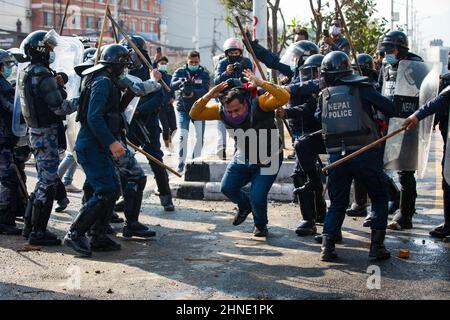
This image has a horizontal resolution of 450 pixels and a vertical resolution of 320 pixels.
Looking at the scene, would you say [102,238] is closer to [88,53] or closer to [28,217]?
[28,217]

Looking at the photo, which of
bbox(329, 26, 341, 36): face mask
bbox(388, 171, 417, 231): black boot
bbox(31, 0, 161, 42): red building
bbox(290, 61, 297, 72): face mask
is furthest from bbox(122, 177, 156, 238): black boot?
bbox(31, 0, 161, 42): red building

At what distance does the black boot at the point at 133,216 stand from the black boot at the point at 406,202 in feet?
8.67

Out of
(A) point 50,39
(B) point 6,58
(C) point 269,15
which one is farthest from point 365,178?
(C) point 269,15

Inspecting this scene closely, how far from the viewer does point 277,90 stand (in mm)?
6852

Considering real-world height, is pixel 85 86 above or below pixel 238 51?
below

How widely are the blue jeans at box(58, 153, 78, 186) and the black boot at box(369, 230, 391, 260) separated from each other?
183 inches

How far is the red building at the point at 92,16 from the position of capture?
63.1 metres

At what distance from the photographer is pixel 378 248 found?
21.0ft

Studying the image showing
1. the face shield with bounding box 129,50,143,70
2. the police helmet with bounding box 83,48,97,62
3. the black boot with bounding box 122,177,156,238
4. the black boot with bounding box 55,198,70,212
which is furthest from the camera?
the black boot with bounding box 55,198,70,212

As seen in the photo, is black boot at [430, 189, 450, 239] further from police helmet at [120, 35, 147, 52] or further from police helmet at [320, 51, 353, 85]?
police helmet at [120, 35, 147, 52]

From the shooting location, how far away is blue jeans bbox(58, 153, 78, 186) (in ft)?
→ 31.8
